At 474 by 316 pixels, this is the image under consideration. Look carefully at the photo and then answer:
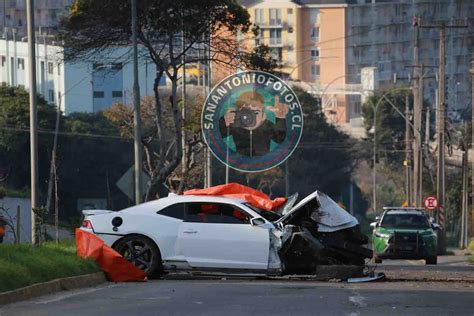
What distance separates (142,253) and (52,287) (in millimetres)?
3251

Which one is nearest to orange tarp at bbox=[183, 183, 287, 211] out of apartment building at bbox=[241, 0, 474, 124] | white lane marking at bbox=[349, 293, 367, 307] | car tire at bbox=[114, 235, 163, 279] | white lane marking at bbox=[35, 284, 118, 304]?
car tire at bbox=[114, 235, 163, 279]

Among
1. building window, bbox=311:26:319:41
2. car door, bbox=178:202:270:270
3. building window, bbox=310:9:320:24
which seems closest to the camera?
car door, bbox=178:202:270:270

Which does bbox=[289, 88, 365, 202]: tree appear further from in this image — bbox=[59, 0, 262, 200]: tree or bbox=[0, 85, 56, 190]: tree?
bbox=[59, 0, 262, 200]: tree

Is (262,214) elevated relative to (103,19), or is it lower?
lower

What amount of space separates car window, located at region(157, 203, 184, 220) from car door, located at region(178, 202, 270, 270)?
10.4 inches

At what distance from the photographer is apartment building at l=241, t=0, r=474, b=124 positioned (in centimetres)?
12700

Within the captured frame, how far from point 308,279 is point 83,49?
1761cm

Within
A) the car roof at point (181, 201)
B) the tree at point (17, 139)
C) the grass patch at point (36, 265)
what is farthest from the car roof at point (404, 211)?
the tree at point (17, 139)

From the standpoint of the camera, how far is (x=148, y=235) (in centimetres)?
2155

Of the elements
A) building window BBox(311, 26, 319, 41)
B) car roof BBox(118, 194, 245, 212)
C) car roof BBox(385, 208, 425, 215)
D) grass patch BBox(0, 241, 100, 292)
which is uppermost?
building window BBox(311, 26, 319, 41)

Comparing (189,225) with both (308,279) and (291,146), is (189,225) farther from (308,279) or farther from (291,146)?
(291,146)

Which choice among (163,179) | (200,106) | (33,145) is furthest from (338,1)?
(33,145)

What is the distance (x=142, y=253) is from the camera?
21.6 m

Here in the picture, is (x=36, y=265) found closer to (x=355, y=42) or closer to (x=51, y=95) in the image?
(x=51, y=95)
